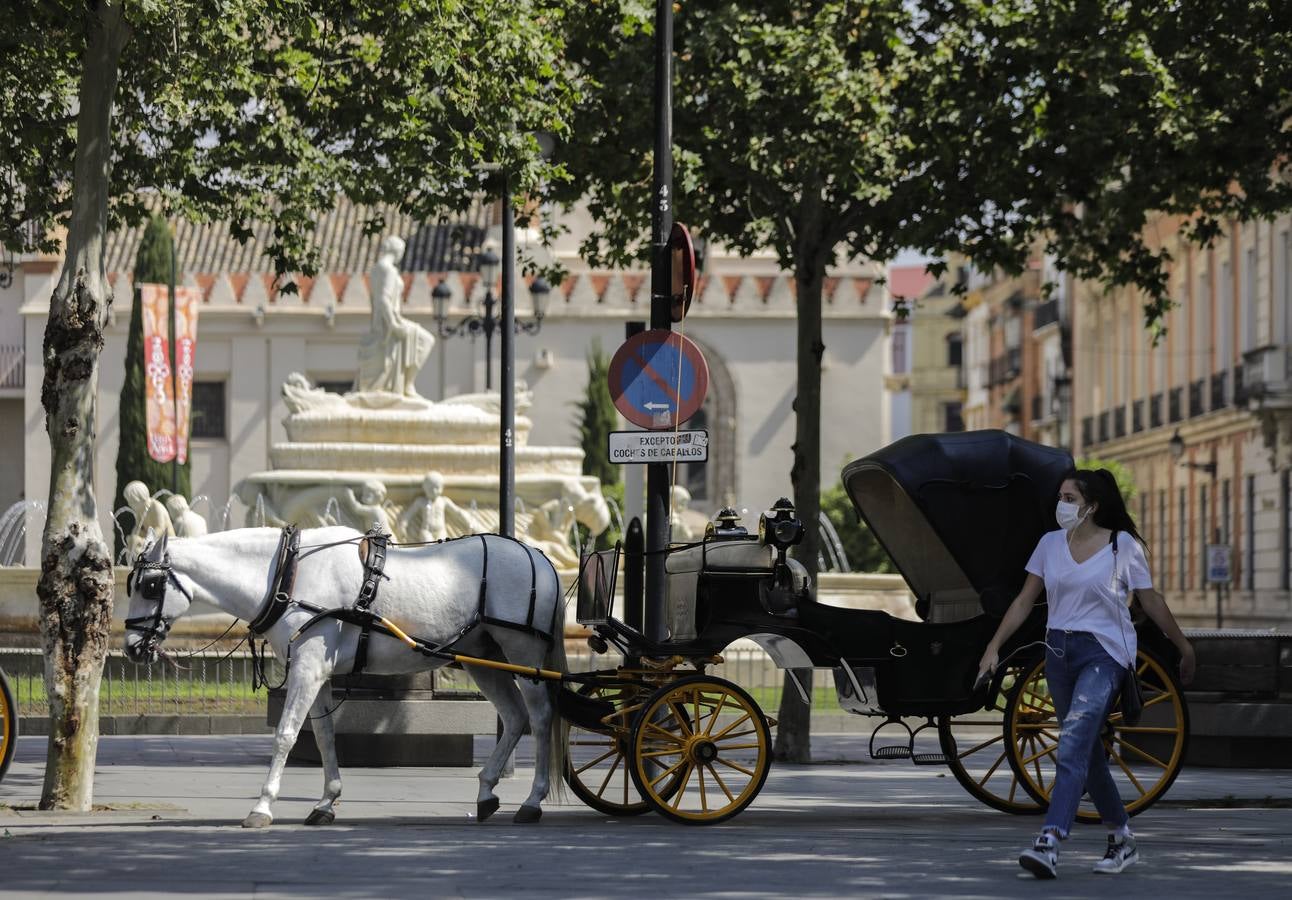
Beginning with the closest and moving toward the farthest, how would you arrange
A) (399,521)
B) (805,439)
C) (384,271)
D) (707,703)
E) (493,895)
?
(493,895) < (707,703) < (805,439) < (399,521) < (384,271)

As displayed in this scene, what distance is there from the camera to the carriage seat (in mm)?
11617

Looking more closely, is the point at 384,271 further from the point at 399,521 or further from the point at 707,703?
the point at 707,703

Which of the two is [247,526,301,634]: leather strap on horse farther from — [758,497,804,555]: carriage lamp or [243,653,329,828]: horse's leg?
[758,497,804,555]: carriage lamp

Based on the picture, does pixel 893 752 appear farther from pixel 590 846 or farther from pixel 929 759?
pixel 590 846

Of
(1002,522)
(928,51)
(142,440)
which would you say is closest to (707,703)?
(1002,522)

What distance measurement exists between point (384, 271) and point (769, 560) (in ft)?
73.8

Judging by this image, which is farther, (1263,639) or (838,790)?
(1263,639)

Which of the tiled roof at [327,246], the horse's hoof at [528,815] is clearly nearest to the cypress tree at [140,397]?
the tiled roof at [327,246]

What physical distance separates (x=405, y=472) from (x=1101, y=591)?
71.3 feet

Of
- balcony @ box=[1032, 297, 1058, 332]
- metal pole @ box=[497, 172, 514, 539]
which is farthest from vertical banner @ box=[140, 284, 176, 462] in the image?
balcony @ box=[1032, 297, 1058, 332]

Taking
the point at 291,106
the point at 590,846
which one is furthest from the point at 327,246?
the point at 590,846

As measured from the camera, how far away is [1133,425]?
63.1m

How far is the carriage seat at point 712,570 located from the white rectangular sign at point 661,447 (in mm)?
874

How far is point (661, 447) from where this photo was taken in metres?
12.7
